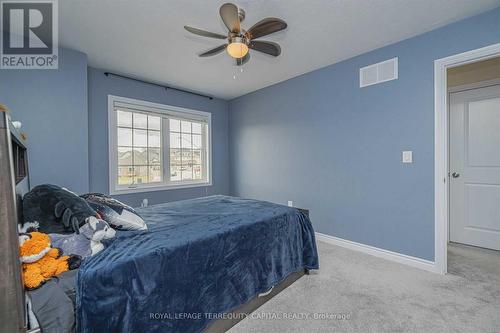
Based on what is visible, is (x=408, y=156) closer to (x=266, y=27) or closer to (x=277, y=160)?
(x=277, y=160)

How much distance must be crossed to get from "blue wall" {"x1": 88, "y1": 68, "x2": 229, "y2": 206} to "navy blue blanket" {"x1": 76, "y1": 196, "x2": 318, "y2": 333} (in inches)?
65.6

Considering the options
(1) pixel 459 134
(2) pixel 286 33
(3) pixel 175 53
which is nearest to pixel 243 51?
(2) pixel 286 33

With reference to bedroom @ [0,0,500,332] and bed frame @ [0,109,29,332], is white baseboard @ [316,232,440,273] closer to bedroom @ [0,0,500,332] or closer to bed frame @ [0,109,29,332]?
bedroom @ [0,0,500,332]

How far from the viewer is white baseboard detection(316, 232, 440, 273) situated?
241cm

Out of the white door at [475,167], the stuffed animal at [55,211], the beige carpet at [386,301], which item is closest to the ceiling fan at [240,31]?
the stuffed animal at [55,211]

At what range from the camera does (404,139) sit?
8.50 feet

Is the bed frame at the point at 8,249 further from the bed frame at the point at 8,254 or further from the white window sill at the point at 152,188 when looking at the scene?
the white window sill at the point at 152,188

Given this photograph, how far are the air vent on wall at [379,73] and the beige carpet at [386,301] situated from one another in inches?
85.2

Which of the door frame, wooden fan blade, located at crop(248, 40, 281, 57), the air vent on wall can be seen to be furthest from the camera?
the air vent on wall

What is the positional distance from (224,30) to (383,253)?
10.2 feet

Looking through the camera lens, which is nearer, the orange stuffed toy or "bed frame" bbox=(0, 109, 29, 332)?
"bed frame" bbox=(0, 109, 29, 332)

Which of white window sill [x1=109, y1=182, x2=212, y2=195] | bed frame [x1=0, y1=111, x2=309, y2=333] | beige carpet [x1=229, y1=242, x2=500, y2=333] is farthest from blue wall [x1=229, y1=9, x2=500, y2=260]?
bed frame [x1=0, y1=111, x2=309, y2=333]

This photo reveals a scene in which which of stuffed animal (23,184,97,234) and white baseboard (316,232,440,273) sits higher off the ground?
stuffed animal (23,184,97,234)

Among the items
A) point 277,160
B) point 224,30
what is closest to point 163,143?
point 277,160
